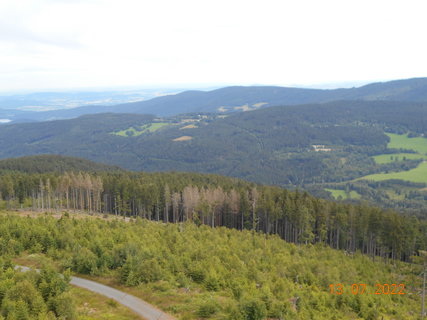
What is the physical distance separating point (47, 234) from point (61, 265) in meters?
9.91

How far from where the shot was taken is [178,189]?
10581cm

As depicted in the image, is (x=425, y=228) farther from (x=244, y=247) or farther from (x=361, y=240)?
(x=244, y=247)

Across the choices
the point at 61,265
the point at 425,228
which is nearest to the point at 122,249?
the point at 61,265

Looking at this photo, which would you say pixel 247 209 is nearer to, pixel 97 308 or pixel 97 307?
pixel 97 307

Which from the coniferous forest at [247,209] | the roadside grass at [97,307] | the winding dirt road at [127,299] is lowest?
the coniferous forest at [247,209]

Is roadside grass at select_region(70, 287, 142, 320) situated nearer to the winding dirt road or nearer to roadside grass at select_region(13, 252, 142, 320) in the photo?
roadside grass at select_region(13, 252, 142, 320)
